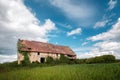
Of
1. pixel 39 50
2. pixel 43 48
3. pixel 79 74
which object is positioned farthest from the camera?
pixel 43 48

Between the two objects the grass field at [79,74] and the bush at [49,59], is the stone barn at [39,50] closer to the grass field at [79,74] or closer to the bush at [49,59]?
the bush at [49,59]

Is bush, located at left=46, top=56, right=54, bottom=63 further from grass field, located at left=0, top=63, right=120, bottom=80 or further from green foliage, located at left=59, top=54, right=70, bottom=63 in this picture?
grass field, located at left=0, top=63, right=120, bottom=80

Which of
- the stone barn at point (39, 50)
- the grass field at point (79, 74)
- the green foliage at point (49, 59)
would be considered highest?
the stone barn at point (39, 50)

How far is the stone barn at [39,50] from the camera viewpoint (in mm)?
39094

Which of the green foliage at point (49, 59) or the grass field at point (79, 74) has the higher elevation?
the green foliage at point (49, 59)

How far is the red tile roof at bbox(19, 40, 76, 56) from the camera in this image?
39831 mm

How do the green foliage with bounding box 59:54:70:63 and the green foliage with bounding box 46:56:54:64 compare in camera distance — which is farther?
the green foliage with bounding box 59:54:70:63

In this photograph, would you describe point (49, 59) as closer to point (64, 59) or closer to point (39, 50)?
point (39, 50)

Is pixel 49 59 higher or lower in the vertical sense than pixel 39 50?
lower

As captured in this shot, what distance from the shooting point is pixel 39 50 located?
41125mm

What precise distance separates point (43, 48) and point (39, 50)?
6.88 ft

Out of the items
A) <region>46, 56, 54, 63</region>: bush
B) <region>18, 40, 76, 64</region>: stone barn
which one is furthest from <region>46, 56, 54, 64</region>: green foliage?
<region>18, 40, 76, 64</region>: stone barn

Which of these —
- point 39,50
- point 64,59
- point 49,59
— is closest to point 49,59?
point 49,59

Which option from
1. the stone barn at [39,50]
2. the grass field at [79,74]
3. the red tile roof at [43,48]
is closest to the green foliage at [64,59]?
the stone barn at [39,50]
